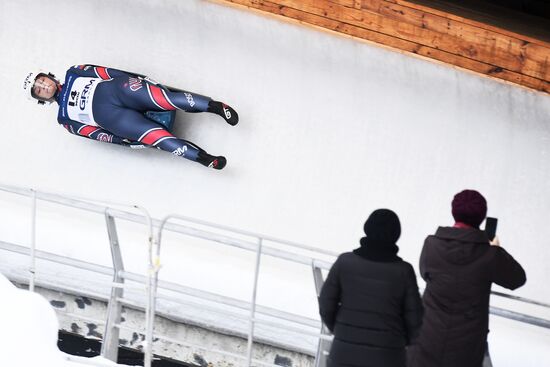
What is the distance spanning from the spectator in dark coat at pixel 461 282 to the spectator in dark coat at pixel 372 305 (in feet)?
0.62

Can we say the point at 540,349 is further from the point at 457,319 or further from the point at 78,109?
the point at 78,109

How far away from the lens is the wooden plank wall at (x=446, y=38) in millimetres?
5664

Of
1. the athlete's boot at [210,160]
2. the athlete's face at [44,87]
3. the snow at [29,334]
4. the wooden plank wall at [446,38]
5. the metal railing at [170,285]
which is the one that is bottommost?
the snow at [29,334]

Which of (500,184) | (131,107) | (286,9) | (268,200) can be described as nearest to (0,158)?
(131,107)

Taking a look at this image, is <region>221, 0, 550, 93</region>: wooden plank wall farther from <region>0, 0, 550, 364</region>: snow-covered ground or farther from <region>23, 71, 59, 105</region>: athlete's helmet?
<region>23, 71, 59, 105</region>: athlete's helmet

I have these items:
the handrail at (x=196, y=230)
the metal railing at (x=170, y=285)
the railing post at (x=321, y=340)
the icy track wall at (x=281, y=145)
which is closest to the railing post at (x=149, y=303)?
the metal railing at (x=170, y=285)

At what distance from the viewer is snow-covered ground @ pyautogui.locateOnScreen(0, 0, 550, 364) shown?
21.0 feet

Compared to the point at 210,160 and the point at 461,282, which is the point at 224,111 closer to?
the point at 210,160

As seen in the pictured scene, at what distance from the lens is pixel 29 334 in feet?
16.2

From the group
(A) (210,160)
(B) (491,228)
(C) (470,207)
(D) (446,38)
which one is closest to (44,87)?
(A) (210,160)

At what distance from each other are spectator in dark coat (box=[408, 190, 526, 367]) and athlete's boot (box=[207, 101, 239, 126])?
95.7 inches

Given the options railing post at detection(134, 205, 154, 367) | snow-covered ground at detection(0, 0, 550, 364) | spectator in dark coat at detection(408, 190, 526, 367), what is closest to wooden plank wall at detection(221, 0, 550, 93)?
snow-covered ground at detection(0, 0, 550, 364)

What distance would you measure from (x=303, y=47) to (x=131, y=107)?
1.16 m

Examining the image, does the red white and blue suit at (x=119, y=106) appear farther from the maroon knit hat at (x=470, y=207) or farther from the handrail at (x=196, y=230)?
the maroon knit hat at (x=470, y=207)
